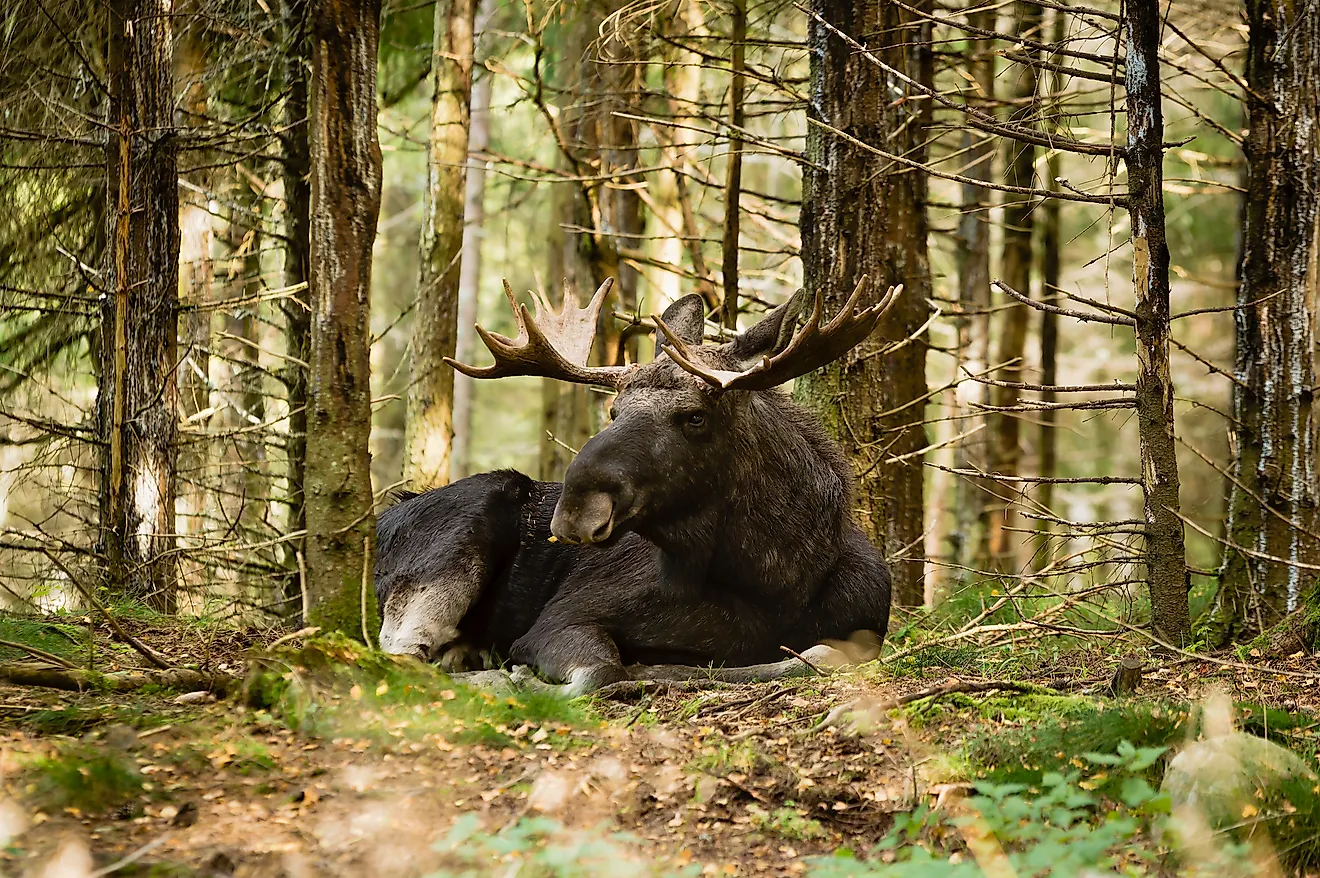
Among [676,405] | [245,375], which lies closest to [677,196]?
[245,375]

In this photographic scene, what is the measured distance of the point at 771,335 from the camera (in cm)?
696

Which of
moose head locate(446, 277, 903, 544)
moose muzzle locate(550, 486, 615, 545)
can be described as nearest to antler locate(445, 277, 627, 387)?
moose head locate(446, 277, 903, 544)

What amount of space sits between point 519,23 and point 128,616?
10767mm

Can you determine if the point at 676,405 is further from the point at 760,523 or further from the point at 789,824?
the point at 789,824

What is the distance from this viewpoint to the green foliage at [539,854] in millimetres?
3258

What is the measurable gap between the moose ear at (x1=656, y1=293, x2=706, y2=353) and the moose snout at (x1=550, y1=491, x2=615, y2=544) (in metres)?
1.48

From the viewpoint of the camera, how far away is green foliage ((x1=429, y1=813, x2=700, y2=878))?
3.26 metres

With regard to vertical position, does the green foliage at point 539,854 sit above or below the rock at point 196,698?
below

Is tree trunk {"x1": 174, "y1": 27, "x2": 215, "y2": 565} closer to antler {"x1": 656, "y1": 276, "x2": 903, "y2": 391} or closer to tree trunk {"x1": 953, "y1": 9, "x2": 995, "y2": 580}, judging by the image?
antler {"x1": 656, "y1": 276, "x2": 903, "y2": 391}

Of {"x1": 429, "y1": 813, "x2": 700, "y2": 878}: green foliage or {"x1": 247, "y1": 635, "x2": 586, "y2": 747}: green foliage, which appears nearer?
{"x1": 429, "y1": 813, "x2": 700, "y2": 878}: green foliage

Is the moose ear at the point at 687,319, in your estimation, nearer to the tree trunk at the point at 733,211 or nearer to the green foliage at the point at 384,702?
the tree trunk at the point at 733,211

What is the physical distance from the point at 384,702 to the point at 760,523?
2.85 metres

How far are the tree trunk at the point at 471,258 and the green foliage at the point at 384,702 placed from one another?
8617mm

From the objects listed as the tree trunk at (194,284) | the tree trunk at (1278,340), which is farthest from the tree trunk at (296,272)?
the tree trunk at (1278,340)
